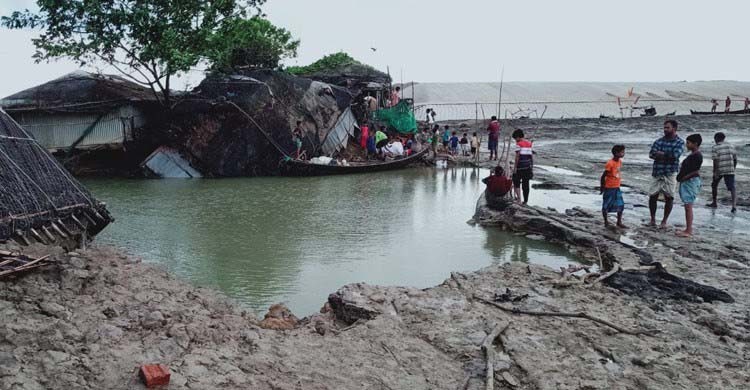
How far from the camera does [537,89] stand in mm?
46688

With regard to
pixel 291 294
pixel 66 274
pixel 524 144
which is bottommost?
pixel 291 294

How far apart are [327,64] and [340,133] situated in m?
7.54

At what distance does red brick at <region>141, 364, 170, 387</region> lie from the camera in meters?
3.00

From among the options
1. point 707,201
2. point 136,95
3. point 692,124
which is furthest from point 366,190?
point 692,124

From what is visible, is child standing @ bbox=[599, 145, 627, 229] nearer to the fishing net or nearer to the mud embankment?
the mud embankment

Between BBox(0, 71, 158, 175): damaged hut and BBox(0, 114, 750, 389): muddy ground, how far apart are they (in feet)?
37.0

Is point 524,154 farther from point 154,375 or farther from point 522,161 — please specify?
point 154,375

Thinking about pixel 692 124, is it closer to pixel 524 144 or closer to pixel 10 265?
pixel 524 144

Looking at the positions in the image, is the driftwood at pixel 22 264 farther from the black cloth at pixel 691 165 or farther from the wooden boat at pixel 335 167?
the wooden boat at pixel 335 167

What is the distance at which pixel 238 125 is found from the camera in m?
15.7

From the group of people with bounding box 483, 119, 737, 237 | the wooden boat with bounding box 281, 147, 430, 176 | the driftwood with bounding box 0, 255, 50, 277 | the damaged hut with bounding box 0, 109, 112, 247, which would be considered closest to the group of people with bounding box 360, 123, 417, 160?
the wooden boat with bounding box 281, 147, 430, 176

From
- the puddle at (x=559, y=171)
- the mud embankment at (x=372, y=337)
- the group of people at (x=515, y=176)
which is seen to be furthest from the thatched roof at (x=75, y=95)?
the puddle at (x=559, y=171)

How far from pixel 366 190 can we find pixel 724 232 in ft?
24.8

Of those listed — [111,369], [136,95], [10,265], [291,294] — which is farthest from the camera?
[136,95]
